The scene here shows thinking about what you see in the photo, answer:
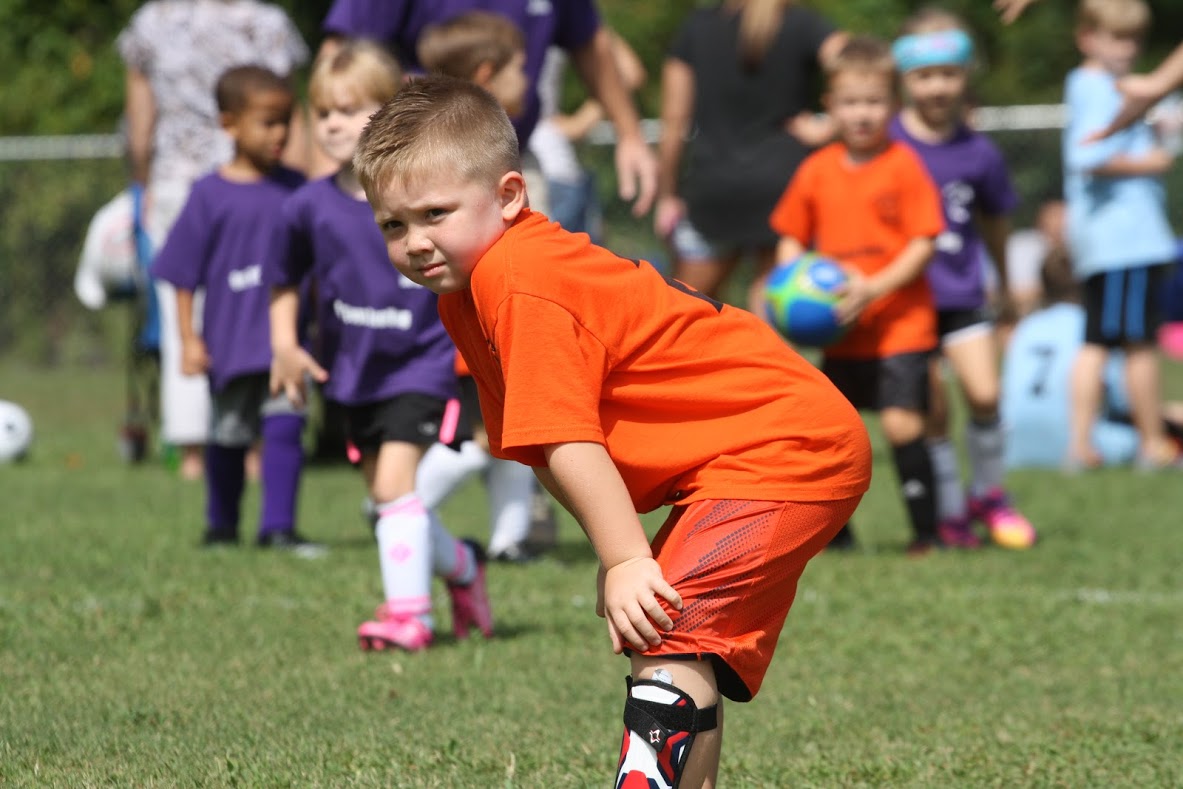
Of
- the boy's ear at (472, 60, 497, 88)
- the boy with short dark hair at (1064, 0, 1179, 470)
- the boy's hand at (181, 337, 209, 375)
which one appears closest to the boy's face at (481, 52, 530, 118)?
the boy's ear at (472, 60, 497, 88)

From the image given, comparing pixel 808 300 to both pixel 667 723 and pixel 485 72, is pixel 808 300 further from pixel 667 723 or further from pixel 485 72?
pixel 667 723

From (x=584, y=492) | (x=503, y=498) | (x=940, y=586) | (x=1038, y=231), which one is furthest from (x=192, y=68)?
(x=1038, y=231)

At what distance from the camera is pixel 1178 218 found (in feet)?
50.4

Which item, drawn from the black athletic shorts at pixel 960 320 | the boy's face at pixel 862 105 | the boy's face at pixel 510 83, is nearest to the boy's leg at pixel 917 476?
the black athletic shorts at pixel 960 320

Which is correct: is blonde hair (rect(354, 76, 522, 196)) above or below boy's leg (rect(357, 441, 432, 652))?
above

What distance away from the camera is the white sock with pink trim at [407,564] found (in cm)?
476

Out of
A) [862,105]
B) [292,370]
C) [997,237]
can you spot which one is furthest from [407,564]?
[997,237]

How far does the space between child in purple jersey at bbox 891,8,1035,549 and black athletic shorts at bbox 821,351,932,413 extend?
23cm

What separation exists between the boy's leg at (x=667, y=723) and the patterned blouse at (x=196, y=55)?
236 inches

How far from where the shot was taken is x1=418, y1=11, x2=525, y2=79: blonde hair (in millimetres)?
5629

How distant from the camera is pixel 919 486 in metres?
6.66

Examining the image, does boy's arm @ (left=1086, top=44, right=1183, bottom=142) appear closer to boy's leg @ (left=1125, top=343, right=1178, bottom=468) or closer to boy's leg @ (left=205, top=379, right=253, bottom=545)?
boy's leg @ (left=205, top=379, right=253, bottom=545)

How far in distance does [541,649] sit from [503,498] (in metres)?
1.66

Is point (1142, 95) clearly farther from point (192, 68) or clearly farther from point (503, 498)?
point (192, 68)
